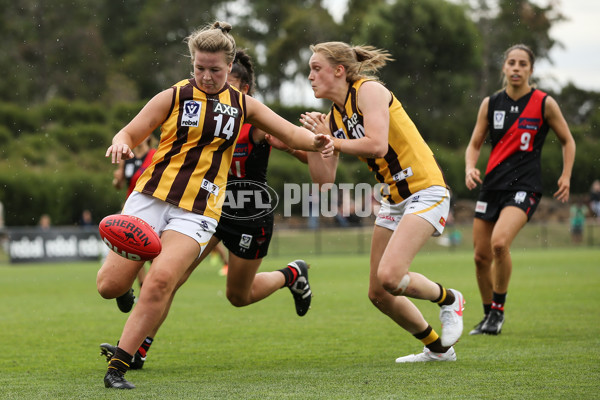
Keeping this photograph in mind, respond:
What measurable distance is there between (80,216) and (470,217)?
15.2 m

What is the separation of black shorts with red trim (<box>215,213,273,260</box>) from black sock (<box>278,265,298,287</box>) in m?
0.72

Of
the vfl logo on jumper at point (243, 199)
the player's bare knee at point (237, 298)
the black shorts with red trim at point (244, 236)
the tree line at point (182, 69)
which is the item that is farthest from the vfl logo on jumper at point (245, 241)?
the tree line at point (182, 69)

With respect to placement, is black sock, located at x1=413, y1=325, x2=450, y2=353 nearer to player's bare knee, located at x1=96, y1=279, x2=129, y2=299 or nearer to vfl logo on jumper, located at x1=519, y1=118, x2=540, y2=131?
player's bare knee, located at x1=96, y1=279, x2=129, y2=299

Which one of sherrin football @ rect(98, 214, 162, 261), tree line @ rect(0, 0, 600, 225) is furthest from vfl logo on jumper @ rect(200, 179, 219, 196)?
tree line @ rect(0, 0, 600, 225)

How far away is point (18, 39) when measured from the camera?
Answer: 44.8 meters

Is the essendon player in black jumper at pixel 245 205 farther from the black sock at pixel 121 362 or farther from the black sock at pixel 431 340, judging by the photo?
the black sock at pixel 121 362

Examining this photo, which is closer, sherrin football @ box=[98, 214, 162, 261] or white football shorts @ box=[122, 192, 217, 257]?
sherrin football @ box=[98, 214, 162, 261]

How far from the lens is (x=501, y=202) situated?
7434 millimetres

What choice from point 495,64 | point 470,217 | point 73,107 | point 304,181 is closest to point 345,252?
point 304,181

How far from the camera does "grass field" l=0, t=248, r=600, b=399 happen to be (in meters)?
4.77

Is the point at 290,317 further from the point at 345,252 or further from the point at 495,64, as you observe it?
the point at 495,64

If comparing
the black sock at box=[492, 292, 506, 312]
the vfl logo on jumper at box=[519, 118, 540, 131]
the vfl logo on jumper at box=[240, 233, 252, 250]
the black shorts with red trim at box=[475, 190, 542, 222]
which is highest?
the vfl logo on jumper at box=[519, 118, 540, 131]

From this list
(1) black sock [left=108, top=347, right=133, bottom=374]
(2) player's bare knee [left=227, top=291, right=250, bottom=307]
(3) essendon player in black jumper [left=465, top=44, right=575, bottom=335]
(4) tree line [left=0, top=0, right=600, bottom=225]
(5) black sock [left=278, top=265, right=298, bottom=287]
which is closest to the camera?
(1) black sock [left=108, top=347, right=133, bottom=374]

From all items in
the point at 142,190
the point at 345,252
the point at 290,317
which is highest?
the point at 142,190
